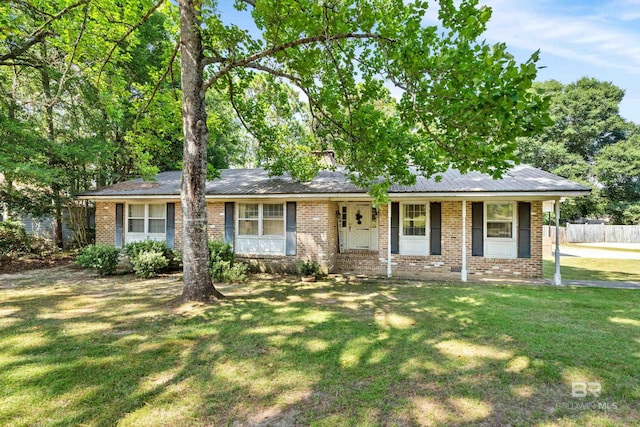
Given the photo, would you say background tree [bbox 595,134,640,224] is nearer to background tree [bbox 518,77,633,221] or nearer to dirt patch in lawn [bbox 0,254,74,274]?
background tree [bbox 518,77,633,221]

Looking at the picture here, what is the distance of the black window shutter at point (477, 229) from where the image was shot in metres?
10.2

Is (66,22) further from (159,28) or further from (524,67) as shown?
(524,67)

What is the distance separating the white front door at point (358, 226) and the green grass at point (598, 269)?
20.1 ft

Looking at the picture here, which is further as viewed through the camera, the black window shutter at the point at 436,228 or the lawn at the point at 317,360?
the black window shutter at the point at 436,228

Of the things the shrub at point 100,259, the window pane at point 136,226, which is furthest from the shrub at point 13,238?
the shrub at point 100,259

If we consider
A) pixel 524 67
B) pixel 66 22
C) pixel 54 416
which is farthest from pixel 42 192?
pixel 524 67

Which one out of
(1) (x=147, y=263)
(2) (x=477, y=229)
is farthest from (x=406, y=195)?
(1) (x=147, y=263)

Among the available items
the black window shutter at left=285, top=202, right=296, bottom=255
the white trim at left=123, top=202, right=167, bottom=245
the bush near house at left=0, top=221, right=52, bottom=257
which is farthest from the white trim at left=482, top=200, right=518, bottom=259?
the bush near house at left=0, top=221, right=52, bottom=257

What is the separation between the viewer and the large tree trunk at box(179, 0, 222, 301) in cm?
660

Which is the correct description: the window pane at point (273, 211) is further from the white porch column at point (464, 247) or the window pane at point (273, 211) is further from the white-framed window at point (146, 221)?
the white porch column at point (464, 247)

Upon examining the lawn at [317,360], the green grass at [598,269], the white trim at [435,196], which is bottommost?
the green grass at [598,269]

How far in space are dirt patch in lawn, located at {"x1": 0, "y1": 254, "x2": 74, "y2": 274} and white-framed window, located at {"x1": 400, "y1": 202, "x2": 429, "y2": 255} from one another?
41.9ft

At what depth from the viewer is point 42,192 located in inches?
536

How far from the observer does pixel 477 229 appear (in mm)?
10234
